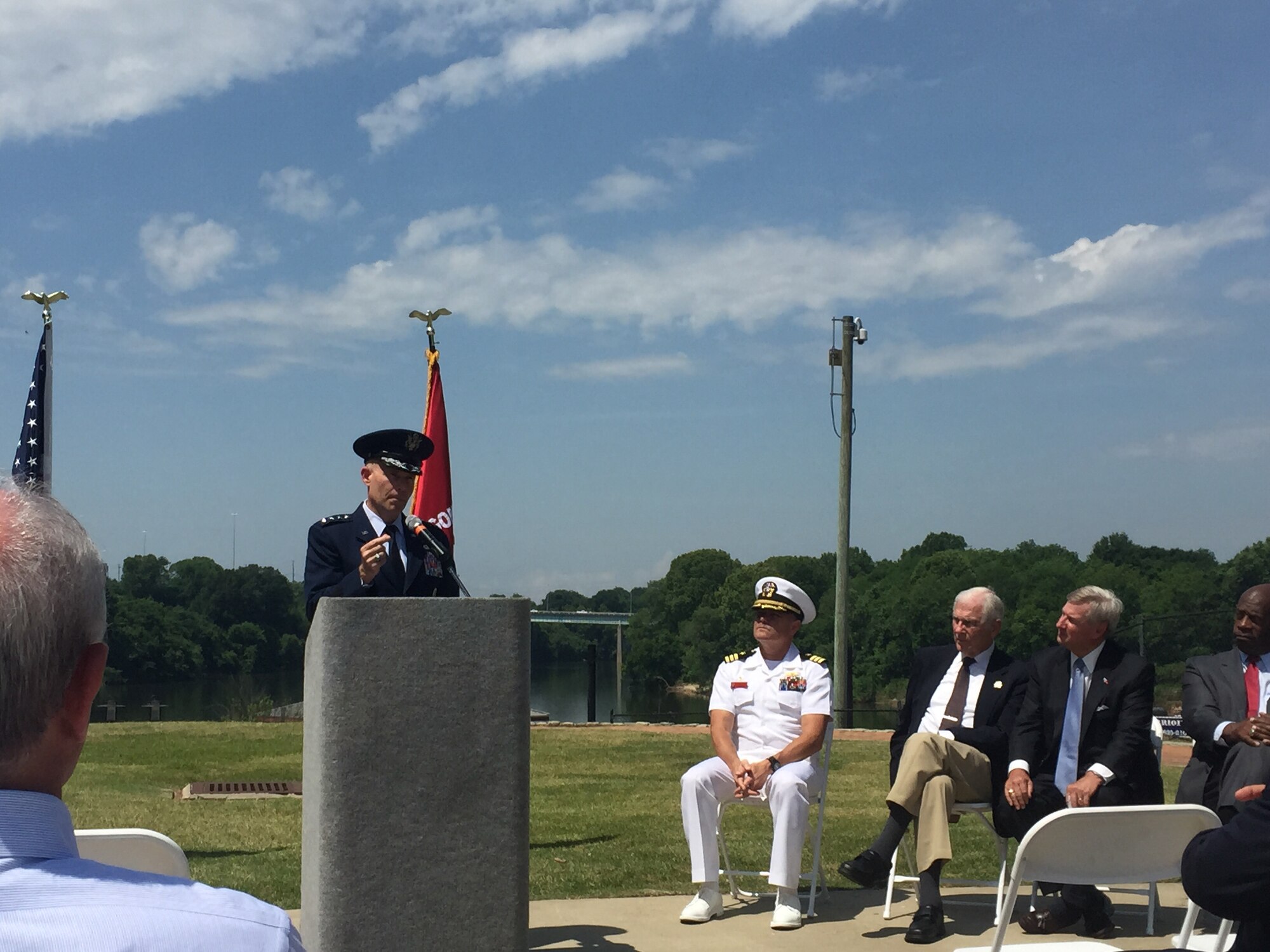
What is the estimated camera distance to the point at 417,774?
3.98 m

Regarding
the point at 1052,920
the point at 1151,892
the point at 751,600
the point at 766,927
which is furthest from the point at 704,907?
the point at 751,600

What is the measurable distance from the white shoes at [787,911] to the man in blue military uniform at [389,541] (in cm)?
205

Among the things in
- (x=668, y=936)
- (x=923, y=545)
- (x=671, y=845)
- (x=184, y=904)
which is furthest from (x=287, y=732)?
(x=923, y=545)

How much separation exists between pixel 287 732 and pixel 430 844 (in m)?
15.7

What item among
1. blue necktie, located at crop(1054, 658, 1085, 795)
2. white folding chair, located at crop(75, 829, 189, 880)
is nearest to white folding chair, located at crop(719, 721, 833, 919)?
blue necktie, located at crop(1054, 658, 1085, 795)

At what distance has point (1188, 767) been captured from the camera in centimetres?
599

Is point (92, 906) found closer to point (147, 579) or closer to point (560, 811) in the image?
point (560, 811)

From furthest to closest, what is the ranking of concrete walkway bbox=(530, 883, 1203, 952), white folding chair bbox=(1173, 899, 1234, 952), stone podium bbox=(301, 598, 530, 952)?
concrete walkway bbox=(530, 883, 1203, 952), stone podium bbox=(301, 598, 530, 952), white folding chair bbox=(1173, 899, 1234, 952)

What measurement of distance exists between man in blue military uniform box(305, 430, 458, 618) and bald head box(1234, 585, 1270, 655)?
140 inches

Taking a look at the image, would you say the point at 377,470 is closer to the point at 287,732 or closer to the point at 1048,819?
the point at 1048,819

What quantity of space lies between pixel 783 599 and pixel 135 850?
383cm

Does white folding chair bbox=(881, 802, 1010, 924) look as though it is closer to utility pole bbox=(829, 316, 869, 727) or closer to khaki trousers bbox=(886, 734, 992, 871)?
khaki trousers bbox=(886, 734, 992, 871)

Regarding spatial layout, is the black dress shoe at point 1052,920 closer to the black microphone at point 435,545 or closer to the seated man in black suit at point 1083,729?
the seated man in black suit at point 1083,729

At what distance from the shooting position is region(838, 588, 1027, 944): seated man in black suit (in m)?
5.73
